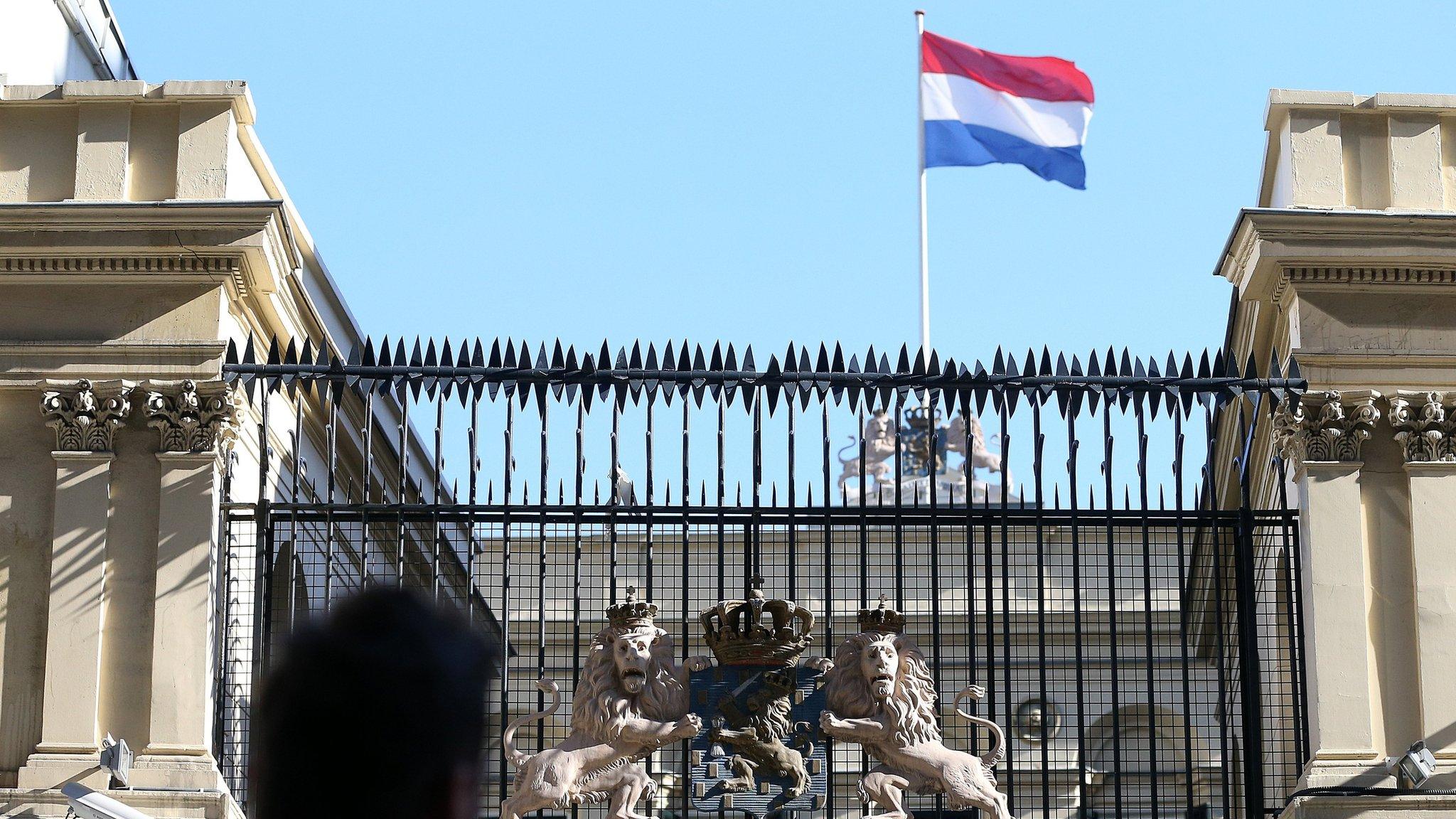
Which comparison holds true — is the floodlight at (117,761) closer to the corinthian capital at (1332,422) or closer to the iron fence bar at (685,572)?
the iron fence bar at (685,572)

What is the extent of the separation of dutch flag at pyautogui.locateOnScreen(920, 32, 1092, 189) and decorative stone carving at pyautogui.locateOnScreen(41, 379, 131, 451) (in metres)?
11.5

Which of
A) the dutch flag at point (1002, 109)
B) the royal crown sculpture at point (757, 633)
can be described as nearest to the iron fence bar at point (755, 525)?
the royal crown sculpture at point (757, 633)

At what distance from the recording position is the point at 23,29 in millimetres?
17312

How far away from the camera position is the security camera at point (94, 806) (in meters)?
11.6

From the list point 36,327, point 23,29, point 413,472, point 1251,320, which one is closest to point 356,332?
point 413,472

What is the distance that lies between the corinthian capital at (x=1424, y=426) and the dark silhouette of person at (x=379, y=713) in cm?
1223

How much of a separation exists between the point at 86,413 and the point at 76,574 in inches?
39.3

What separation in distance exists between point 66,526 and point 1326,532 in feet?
25.5

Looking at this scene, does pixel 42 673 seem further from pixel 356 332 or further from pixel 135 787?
pixel 356 332

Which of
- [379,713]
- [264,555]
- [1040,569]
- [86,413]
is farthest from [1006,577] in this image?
[379,713]

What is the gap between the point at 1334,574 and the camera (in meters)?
13.3

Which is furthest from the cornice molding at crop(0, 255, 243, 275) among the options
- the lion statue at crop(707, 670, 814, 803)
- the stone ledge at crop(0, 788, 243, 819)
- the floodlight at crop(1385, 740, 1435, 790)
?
the floodlight at crop(1385, 740, 1435, 790)

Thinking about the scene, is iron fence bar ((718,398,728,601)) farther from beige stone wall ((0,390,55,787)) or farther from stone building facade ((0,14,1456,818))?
beige stone wall ((0,390,55,787))

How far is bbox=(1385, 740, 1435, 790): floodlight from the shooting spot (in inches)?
496
